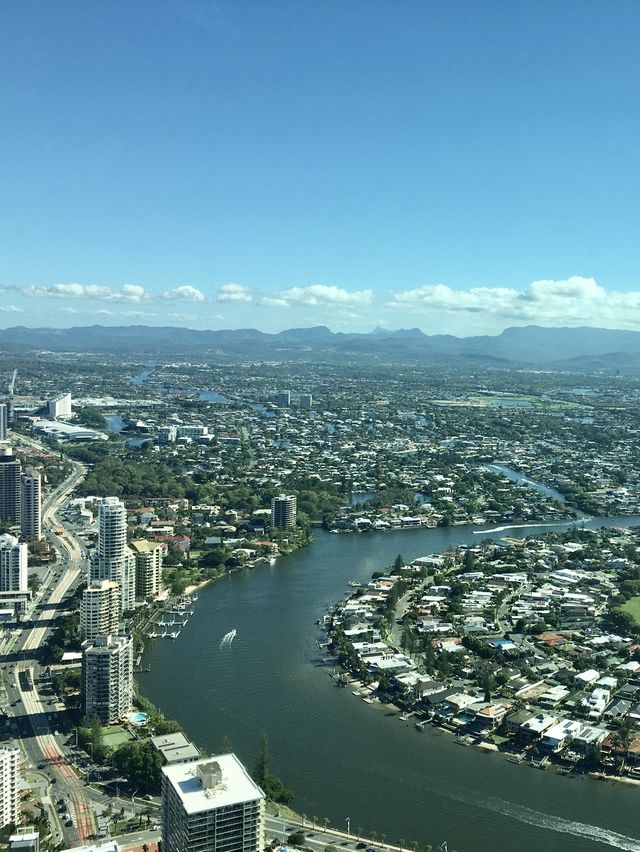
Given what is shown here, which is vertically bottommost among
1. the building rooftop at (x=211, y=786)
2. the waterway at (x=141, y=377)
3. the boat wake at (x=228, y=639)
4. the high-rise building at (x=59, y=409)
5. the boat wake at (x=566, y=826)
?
the boat wake at (x=566, y=826)

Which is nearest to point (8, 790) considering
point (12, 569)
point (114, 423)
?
point (12, 569)

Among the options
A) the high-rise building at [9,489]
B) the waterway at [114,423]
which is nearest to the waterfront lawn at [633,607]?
the high-rise building at [9,489]

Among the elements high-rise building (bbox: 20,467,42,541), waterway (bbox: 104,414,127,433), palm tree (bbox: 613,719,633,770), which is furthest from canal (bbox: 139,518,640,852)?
waterway (bbox: 104,414,127,433)

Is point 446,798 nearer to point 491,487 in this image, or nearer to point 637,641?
point 637,641

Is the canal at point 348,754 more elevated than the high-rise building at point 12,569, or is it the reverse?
the high-rise building at point 12,569

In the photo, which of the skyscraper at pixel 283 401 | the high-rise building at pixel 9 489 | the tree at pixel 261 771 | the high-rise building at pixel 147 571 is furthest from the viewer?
the skyscraper at pixel 283 401

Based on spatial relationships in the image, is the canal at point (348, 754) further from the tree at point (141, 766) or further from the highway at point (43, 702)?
the highway at point (43, 702)

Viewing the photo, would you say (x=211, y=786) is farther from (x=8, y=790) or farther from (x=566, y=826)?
(x=566, y=826)
